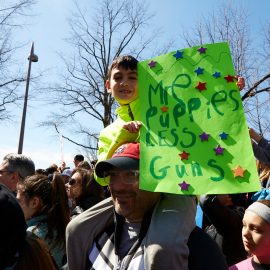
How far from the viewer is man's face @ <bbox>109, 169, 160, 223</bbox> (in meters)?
1.87

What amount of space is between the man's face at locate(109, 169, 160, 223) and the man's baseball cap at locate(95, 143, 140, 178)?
59 millimetres

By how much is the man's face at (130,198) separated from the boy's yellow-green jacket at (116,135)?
0.24 m

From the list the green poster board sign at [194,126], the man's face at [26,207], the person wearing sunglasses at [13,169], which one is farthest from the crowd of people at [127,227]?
the person wearing sunglasses at [13,169]

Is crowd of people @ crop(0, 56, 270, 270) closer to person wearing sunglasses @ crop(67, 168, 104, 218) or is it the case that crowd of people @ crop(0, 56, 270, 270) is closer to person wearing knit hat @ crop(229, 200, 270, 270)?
person wearing knit hat @ crop(229, 200, 270, 270)

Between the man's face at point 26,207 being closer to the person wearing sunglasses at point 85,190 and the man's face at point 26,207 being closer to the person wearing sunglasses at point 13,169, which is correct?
the person wearing sunglasses at point 13,169

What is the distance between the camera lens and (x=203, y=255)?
1.69 metres

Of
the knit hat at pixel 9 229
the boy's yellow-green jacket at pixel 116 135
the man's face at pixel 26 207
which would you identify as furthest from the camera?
the man's face at pixel 26 207

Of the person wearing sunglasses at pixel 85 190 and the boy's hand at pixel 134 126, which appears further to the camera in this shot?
the person wearing sunglasses at pixel 85 190

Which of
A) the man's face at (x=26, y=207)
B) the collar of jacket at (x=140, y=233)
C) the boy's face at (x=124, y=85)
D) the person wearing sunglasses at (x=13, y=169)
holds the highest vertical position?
the boy's face at (x=124, y=85)

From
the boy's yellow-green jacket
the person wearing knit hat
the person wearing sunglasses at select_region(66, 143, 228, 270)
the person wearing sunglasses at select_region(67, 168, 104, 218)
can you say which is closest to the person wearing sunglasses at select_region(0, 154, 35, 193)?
the person wearing sunglasses at select_region(67, 168, 104, 218)

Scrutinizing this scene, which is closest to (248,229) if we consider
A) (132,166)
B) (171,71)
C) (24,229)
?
(132,166)

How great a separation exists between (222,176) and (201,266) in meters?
0.43

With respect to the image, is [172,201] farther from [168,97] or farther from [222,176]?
[168,97]

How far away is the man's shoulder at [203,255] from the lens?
1.67 meters
